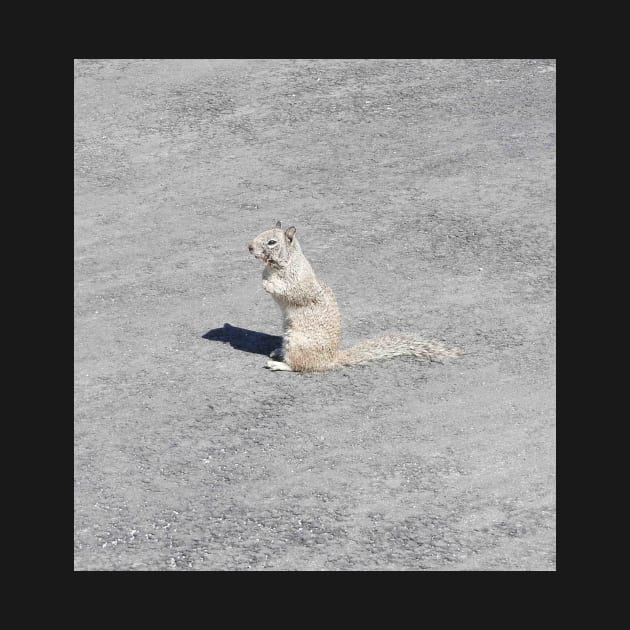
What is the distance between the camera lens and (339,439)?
12180 millimetres

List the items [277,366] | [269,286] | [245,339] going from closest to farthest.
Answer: [269,286] < [277,366] < [245,339]

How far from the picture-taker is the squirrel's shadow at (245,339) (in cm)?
1409

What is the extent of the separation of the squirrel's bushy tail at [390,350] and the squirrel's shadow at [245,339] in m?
1.01

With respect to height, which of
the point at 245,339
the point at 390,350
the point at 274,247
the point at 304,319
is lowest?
the point at 390,350

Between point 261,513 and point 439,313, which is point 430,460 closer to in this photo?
point 261,513

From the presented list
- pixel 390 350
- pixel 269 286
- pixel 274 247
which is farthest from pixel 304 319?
pixel 390 350

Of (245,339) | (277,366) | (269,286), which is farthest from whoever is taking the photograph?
(245,339)

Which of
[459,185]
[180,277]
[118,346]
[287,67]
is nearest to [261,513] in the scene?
[118,346]

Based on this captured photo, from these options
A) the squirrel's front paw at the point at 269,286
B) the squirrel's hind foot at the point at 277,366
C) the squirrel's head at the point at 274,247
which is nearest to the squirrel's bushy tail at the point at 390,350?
the squirrel's hind foot at the point at 277,366

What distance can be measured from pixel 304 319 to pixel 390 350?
1129 millimetres

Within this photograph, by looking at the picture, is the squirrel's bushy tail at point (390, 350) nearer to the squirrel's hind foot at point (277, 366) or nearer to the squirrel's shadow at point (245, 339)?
the squirrel's hind foot at point (277, 366)

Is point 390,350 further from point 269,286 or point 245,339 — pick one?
point 245,339

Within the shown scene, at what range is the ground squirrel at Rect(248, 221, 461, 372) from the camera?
13.4 m

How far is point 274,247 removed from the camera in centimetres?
1342
